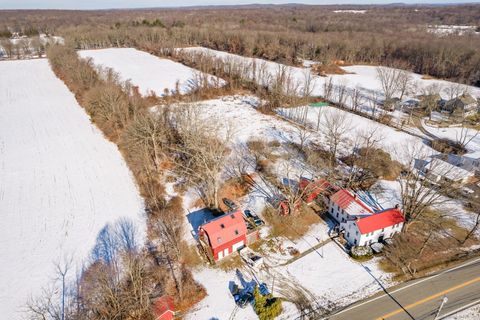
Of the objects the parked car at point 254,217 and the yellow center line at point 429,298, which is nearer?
the yellow center line at point 429,298

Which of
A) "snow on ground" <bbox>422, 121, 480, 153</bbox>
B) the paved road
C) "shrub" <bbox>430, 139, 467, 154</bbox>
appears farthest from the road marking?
"snow on ground" <bbox>422, 121, 480, 153</bbox>

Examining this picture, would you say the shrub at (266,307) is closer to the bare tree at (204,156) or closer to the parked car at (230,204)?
the parked car at (230,204)

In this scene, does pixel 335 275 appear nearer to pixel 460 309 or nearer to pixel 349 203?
pixel 349 203

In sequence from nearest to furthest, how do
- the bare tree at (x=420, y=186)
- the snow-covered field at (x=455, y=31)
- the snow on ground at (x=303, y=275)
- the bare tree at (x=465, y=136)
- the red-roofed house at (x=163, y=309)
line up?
the red-roofed house at (x=163, y=309) → the snow on ground at (x=303, y=275) → the bare tree at (x=420, y=186) → the bare tree at (x=465, y=136) → the snow-covered field at (x=455, y=31)

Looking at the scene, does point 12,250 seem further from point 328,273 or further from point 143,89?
point 143,89

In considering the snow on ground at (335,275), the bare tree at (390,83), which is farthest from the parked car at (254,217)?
the bare tree at (390,83)

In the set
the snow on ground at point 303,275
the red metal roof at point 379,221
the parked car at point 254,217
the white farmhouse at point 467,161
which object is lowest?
the snow on ground at point 303,275

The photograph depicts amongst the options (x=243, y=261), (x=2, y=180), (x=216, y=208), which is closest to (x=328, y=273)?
(x=243, y=261)
